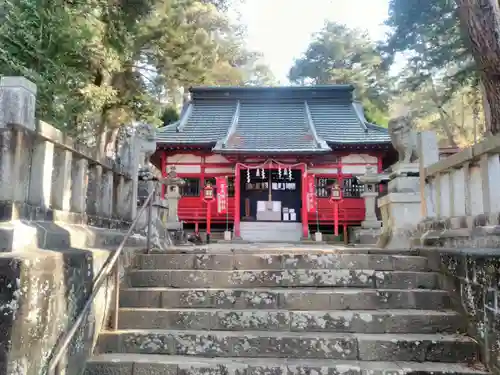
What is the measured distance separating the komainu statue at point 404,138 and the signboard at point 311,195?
10.0 metres

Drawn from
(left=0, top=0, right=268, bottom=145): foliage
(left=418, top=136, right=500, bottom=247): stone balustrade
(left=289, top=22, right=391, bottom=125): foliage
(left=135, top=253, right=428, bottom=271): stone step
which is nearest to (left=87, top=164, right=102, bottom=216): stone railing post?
(left=135, top=253, right=428, bottom=271): stone step

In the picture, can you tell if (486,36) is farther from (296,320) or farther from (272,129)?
(272,129)

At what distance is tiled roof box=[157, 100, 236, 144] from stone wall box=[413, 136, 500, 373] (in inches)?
506

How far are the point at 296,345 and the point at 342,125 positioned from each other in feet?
52.8

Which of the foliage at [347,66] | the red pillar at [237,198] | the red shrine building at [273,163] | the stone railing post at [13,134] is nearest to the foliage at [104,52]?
the red shrine building at [273,163]

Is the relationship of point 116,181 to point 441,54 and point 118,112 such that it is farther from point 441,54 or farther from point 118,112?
point 441,54

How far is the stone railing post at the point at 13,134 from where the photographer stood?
117 inches

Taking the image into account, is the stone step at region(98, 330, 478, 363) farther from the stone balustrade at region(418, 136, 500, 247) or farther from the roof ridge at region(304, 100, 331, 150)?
the roof ridge at region(304, 100, 331, 150)

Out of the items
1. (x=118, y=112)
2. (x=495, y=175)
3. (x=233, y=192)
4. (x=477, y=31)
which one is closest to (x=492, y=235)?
(x=495, y=175)

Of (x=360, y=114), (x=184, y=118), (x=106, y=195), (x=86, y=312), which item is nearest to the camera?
(x=86, y=312)

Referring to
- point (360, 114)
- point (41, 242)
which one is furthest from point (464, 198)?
point (360, 114)

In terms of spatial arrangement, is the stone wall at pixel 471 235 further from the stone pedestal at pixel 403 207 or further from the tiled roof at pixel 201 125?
the tiled roof at pixel 201 125

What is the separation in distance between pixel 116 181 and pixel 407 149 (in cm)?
453

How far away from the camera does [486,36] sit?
5.07 m
